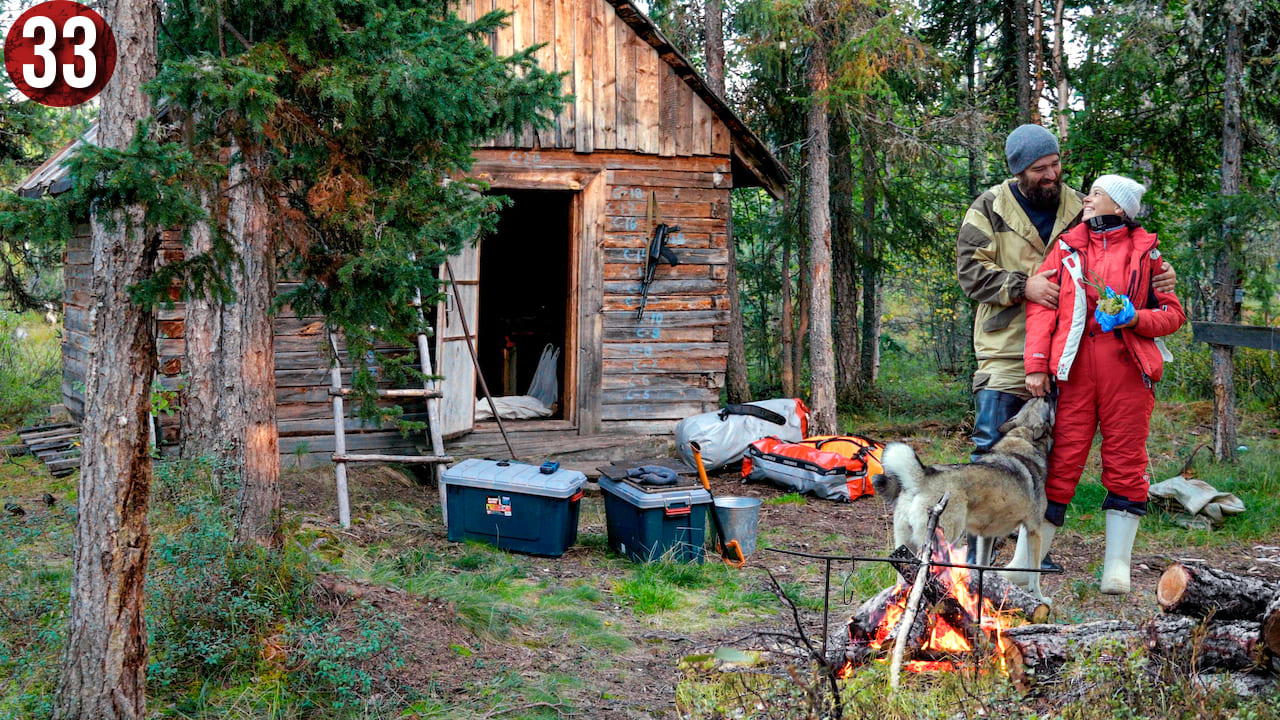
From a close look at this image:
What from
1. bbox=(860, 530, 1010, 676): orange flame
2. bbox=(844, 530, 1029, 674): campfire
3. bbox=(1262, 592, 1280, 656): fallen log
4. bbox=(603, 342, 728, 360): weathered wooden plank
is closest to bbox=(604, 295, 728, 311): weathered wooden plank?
bbox=(603, 342, 728, 360): weathered wooden plank

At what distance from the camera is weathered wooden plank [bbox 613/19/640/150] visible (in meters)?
9.39

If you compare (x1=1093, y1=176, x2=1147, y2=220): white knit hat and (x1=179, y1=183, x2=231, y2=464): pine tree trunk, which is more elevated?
(x1=1093, y1=176, x2=1147, y2=220): white knit hat

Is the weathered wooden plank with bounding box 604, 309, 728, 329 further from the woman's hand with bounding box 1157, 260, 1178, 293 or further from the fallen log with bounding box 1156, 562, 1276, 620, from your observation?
the fallen log with bounding box 1156, 562, 1276, 620

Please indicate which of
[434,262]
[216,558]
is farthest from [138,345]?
[434,262]

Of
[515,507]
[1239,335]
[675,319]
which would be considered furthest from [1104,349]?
[675,319]

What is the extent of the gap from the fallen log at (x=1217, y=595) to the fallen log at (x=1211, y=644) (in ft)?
0.14

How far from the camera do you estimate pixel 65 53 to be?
4211 millimetres

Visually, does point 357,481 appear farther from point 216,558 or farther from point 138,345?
point 138,345

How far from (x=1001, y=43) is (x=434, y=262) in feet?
37.2

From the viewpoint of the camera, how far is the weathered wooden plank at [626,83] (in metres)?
9.39

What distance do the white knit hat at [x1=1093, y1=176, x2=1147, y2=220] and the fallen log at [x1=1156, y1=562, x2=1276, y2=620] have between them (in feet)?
6.65

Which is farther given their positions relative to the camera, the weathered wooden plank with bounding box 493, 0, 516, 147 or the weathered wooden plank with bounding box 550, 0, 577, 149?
the weathered wooden plank with bounding box 550, 0, 577, 149

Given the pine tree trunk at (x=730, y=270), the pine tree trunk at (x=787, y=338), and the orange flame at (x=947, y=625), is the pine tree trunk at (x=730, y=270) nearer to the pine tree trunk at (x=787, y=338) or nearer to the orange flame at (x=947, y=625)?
the pine tree trunk at (x=787, y=338)

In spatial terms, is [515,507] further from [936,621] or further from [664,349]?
[664,349]
